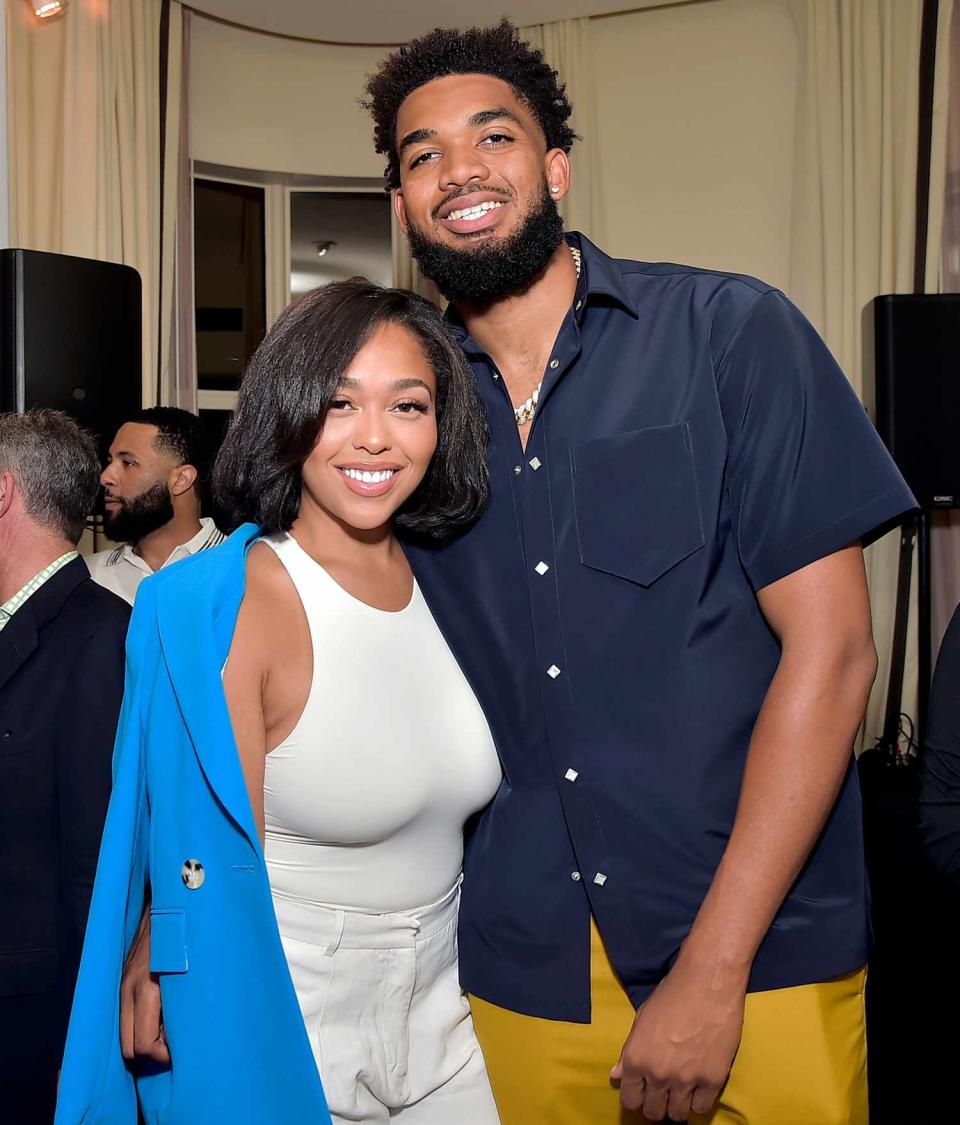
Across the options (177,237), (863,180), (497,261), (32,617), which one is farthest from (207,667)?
(863,180)

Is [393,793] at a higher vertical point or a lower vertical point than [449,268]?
lower

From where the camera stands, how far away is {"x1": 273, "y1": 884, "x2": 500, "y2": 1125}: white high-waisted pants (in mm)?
1500

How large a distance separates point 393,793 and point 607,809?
0.28m

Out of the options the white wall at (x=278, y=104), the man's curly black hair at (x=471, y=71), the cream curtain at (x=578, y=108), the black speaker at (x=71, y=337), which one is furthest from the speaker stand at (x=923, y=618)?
the man's curly black hair at (x=471, y=71)

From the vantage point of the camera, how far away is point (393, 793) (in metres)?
1.50

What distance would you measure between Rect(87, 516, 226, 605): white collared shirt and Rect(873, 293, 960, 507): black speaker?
2629 millimetres

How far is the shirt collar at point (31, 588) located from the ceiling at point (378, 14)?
151 inches

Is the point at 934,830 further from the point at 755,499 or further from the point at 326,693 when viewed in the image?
the point at 326,693

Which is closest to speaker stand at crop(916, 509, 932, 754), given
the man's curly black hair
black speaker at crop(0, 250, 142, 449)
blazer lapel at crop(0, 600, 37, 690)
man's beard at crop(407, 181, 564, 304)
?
black speaker at crop(0, 250, 142, 449)

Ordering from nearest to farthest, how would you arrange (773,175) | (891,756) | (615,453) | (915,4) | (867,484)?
(867,484)
(615,453)
(891,756)
(915,4)
(773,175)

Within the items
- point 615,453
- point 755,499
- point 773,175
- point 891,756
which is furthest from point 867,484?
point 773,175

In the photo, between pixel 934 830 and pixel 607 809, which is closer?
pixel 607 809

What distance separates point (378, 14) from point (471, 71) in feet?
13.2

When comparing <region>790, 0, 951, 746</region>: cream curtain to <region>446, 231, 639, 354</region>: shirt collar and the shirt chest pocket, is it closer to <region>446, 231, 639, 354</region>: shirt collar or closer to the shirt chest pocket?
<region>446, 231, 639, 354</region>: shirt collar
